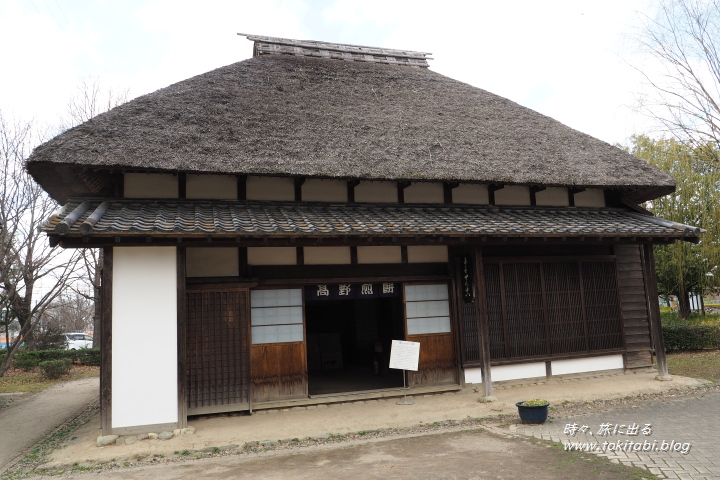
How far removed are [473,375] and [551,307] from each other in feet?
7.10

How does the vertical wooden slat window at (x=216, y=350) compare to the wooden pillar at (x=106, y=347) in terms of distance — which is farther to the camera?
the vertical wooden slat window at (x=216, y=350)

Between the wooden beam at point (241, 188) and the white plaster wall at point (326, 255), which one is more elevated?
the wooden beam at point (241, 188)

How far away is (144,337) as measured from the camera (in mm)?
6391

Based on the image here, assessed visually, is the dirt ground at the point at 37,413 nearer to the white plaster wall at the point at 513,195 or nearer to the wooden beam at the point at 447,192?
the wooden beam at the point at 447,192

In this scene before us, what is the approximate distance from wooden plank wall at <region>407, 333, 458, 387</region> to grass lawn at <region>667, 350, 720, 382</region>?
5.36 metres

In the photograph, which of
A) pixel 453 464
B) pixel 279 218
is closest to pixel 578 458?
pixel 453 464

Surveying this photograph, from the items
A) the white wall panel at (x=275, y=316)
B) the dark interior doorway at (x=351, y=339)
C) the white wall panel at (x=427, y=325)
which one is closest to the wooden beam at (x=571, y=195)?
the white wall panel at (x=427, y=325)

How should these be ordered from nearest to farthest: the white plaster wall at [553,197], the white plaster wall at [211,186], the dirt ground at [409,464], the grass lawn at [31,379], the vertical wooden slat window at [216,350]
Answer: the dirt ground at [409,464]
the vertical wooden slat window at [216,350]
the white plaster wall at [211,186]
the white plaster wall at [553,197]
the grass lawn at [31,379]

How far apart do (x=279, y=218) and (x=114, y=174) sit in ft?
9.21

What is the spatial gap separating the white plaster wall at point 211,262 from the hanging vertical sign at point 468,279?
162 inches

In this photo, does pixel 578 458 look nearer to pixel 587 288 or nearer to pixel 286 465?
pixel 286 465

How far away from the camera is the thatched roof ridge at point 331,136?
24.2 feet

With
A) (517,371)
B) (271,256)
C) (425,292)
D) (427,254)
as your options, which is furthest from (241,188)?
(517,371)

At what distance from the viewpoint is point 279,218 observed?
724cm
